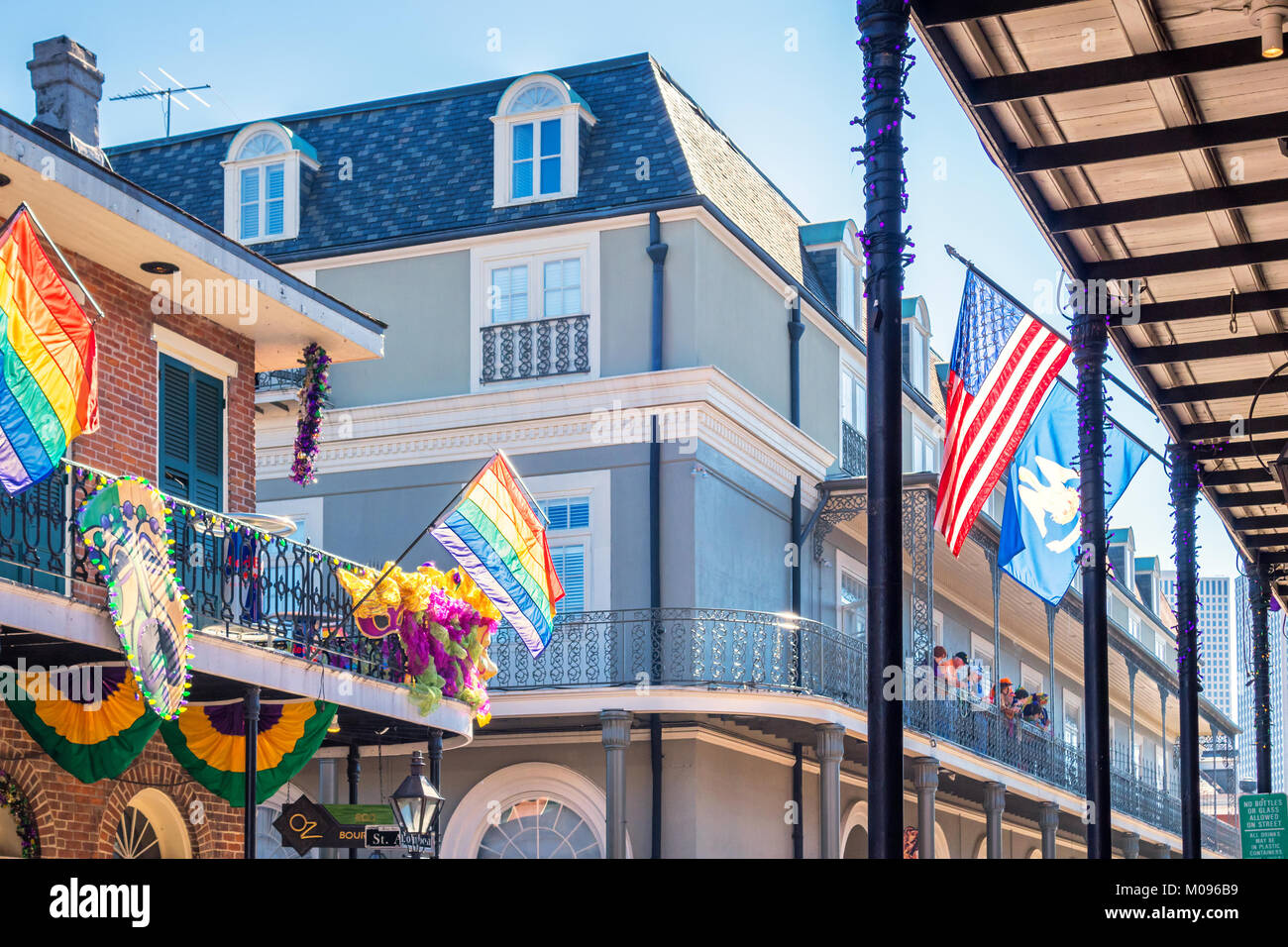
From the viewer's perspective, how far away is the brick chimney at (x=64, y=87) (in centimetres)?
1448

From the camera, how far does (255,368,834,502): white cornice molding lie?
71.4ft

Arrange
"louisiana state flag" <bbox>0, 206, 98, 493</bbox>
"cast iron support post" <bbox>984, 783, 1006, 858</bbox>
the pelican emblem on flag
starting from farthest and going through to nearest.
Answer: "cast iron support post" <bbox>984, 783, 1006, 858</bbox> < the pelican emblem on flag < "louisiana state flag" <bbox>0, 206, 98, 493</bbox>

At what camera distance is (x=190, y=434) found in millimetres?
14250

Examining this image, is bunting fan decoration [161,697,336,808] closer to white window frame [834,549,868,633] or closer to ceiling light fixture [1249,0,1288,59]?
ceiling light fixture [1249,0,1288,59]

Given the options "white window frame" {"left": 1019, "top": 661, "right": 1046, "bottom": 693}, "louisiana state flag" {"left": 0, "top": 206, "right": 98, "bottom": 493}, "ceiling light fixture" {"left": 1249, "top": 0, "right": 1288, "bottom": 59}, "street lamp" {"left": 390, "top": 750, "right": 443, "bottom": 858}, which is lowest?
"street lamp" {"left": 390, "top": 750, "right": 443, "bottom": 858}

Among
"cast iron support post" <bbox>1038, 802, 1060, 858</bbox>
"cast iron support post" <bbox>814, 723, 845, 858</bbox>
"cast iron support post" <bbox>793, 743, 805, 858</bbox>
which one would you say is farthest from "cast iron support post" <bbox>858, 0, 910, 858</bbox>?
"cast iron support post" <bbox>1038, 802, 1060, 858</bbox>

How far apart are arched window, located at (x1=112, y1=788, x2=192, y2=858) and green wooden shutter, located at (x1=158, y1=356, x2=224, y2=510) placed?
255 centimetres

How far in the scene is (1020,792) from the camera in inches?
1090

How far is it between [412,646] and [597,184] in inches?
385

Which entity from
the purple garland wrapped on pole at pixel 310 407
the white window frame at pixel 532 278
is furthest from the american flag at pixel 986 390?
the white window frame at pixel 532 278

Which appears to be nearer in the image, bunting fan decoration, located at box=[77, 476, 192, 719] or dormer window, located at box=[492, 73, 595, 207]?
bunting fan decoration, located at box=[77, 476, 192, 719]

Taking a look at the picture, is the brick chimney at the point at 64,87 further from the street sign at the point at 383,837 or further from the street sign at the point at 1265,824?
the street sign at the point at 1265,824

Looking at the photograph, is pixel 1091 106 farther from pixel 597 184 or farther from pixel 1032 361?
pixel 597 184
